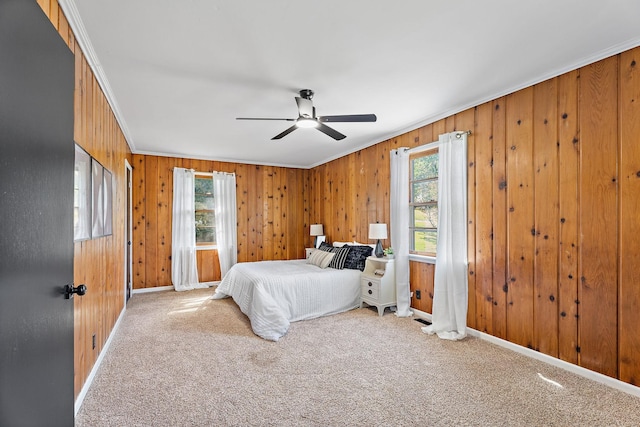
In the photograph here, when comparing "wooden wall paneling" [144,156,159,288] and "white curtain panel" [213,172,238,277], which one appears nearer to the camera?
"wooden wall paneling" [144,156,159,288]

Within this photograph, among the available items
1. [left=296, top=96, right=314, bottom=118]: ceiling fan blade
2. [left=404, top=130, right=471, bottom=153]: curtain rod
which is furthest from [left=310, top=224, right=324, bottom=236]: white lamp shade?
[left=296, top=96, right=314, bottom=118]: ceiling fan blade

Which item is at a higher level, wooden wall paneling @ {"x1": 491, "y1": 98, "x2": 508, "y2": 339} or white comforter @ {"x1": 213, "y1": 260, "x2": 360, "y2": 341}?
wooden wall paneling @ {"x1": 491, "y1": 98, "x2": 508, "y2": 339}

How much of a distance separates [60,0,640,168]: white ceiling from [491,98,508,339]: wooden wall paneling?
29cm

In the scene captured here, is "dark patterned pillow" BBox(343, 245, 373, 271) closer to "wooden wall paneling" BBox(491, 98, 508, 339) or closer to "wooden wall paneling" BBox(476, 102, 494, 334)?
"wooden wall paneling" BBox(476, 102, 494, 334)

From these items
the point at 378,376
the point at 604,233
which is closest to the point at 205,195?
the point at 378,376

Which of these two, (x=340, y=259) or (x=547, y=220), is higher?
(x=547, y=220)

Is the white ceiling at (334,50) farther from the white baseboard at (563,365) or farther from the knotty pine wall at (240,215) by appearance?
the white baseboard at (563,365)

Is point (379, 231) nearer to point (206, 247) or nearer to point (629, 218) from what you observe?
point (629, 218)

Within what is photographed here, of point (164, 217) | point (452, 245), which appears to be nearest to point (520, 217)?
point (452, 245)

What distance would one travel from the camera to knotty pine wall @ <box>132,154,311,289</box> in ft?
18.3

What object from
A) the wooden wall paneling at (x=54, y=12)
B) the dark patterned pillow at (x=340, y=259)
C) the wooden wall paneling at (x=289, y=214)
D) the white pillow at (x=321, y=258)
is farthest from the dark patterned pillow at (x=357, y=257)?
the wooden wall paneling at (x=54, y=12)

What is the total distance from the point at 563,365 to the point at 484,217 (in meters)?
1.40

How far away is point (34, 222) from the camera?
105 centimetres

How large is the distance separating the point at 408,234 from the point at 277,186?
3.37 metres
